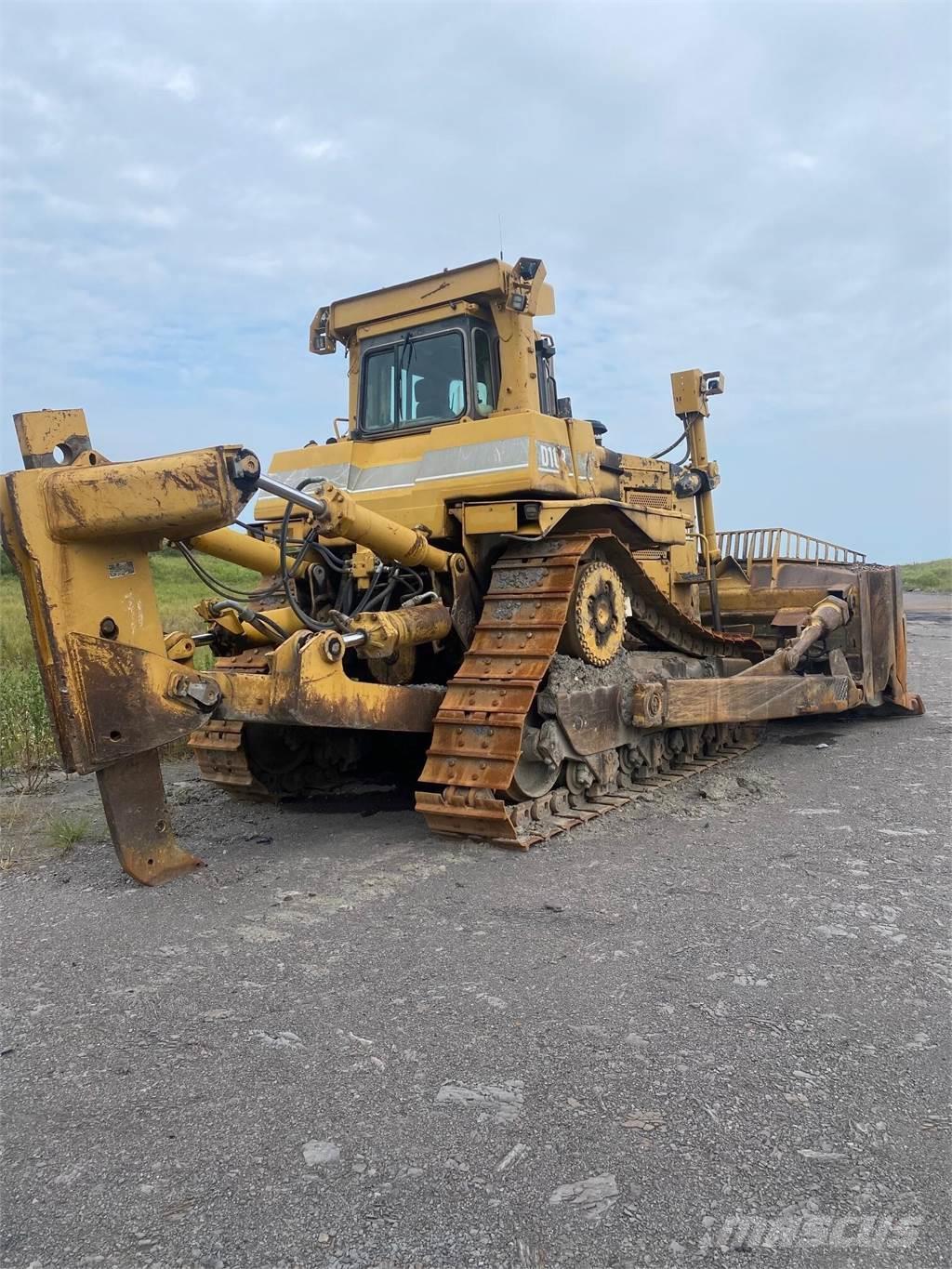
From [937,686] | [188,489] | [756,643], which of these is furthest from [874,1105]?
[937,686]

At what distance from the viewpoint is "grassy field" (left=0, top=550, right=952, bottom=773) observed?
25.3ft

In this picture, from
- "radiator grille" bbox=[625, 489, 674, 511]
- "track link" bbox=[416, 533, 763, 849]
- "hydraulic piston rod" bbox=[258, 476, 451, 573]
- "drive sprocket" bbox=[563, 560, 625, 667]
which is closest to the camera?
"hydraulic piston rod" bbox=[258, 476, 451, 573]

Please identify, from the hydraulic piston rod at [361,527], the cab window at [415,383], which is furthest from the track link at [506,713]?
the cab window at [415,383]

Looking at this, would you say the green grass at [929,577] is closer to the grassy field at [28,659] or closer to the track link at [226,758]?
the grassy field at [28,659]

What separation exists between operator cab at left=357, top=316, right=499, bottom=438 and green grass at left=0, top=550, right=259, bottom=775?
197 centimetres

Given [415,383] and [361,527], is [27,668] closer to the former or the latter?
[415,383]

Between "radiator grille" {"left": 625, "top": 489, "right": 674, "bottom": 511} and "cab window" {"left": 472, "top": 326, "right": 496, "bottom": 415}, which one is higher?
"cab window" {"left": 472, "top": 326, "right": 496, "bottom": 415}

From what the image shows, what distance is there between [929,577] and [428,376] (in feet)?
117

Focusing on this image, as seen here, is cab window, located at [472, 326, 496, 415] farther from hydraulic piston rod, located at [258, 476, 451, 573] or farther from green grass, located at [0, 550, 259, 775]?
green grass, located at [0, 550, 259, 775]

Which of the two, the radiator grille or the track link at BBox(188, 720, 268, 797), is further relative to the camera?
the radiator grille

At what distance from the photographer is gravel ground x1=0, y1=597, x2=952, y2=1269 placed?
7.48 ft

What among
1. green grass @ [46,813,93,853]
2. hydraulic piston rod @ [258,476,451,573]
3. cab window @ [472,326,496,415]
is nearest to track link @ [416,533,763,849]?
hydraulic piston rod @ [258,476,451,573]

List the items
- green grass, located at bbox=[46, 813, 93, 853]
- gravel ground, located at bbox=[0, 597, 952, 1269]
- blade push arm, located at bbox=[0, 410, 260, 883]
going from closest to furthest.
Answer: gravel ground, located at bbox=[0, 597, 952, 1269] < blade push arm, located at bbox=[0, 410, 260, 883] < green grass, located at bbox=[46, 813, 93, 853]

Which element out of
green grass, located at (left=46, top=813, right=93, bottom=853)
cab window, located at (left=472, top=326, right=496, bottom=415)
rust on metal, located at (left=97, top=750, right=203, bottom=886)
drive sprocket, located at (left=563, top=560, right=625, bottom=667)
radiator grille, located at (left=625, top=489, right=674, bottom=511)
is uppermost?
cab window, located at (left=472, top=326, right=496, bottom=415)
